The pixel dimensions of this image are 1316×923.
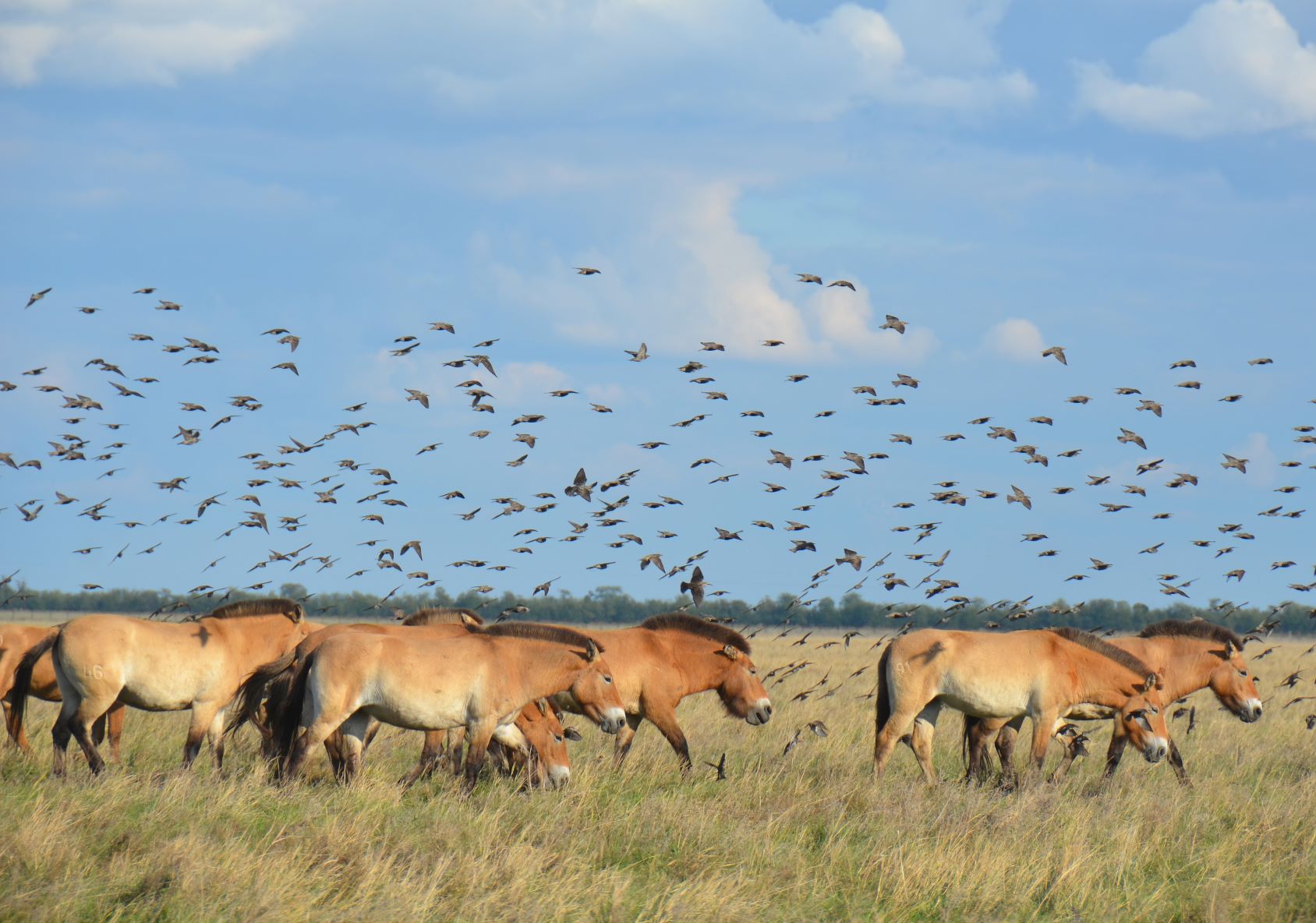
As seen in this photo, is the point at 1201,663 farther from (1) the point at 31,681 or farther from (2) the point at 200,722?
(1) the point at 31,681

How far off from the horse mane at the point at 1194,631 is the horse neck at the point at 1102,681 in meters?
2.42

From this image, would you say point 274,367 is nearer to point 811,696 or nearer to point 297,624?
point 297,624

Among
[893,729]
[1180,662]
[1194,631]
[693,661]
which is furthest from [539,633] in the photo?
[1194,631]

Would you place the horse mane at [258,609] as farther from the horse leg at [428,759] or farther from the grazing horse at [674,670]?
the grazing horse at [674,670]

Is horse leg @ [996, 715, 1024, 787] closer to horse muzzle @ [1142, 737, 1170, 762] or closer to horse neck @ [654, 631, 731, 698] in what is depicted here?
horse muzzle @ [1142, 737, 1170, 762]

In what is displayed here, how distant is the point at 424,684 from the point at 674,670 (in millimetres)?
3845

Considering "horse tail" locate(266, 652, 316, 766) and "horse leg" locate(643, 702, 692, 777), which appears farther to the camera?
"horse leg" locate(643, 702, 692, 777)

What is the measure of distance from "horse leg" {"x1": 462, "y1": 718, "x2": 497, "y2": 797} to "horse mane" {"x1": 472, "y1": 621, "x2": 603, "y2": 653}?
40.0 inches

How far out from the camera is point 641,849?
32.1 feet

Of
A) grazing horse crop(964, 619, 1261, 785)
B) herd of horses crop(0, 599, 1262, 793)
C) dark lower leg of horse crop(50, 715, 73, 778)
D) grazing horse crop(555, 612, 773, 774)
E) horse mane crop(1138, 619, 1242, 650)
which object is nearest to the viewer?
herd of horses crop(0, 599, 1262, 793)

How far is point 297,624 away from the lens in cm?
1395

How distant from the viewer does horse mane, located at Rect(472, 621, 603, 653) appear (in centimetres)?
1245

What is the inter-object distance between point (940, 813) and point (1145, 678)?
4.45 m

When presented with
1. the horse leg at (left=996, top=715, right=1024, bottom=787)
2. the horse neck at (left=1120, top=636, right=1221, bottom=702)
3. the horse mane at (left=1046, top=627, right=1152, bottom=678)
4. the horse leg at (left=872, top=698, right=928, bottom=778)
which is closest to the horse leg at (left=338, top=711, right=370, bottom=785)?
the horse leg at (left=872, top=698, right=928, bottom=778)
